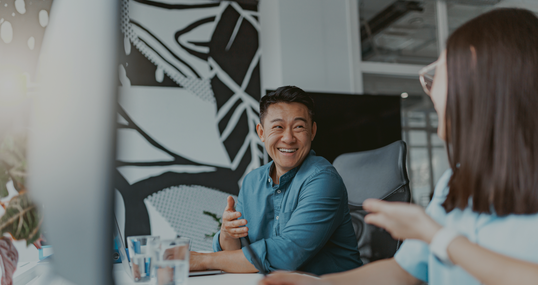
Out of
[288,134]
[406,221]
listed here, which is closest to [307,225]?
[288,134]

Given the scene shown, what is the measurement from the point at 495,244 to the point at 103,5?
73cm

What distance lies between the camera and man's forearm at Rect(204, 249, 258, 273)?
1254mm

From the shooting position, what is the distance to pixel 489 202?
0.69m

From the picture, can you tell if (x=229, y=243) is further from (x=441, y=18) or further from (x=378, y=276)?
(x=441, y=18)

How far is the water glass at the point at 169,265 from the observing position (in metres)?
0.81

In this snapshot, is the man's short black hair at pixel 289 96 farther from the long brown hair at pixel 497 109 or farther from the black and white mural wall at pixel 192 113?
the black and white mural wall at pixel 192 113

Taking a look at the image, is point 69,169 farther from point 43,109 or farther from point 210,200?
Result: point 210,200

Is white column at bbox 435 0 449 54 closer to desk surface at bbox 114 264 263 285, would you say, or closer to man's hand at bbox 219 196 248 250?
man's hand at bbox 219 196 248 250

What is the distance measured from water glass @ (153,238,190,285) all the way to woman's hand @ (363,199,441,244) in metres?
0.42

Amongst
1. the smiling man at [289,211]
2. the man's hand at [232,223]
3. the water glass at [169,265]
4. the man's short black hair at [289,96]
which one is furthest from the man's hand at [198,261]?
the man's short black hair at [289,96]

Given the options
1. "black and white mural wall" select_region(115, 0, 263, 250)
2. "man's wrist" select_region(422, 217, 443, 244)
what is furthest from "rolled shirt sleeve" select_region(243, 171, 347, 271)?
"black and white mural wall" select_region(115, 0, 263, 250)

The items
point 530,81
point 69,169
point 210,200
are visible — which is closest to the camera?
point 69,169

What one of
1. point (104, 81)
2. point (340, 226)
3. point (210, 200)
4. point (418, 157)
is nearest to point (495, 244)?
point (104, 81)

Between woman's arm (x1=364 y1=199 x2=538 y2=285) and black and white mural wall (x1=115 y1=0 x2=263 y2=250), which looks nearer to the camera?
woman's arm (x1=364 y1=199 x2=538 y2=285)
